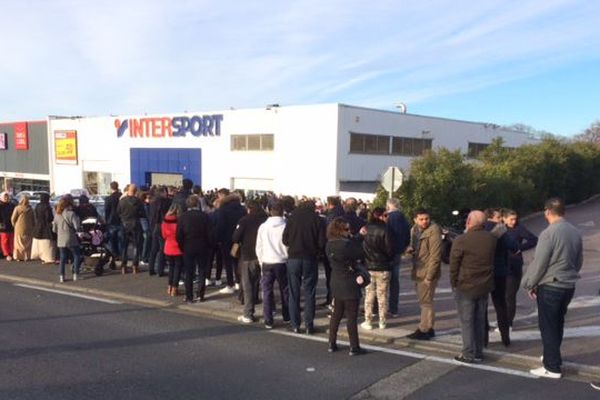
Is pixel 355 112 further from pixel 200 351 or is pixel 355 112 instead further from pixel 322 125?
pixel 200 351

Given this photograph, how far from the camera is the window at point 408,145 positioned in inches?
1340

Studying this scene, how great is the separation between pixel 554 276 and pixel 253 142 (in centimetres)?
2863

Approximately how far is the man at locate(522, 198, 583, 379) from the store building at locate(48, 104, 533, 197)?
21.1m

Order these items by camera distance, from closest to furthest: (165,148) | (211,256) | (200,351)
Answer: (200,351)
(211,256)
(165,148)

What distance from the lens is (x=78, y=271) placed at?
438 inches

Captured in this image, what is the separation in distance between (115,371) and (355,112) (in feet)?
85.4

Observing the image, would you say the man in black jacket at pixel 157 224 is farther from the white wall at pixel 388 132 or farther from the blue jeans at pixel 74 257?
the white wall at pixel 388 132

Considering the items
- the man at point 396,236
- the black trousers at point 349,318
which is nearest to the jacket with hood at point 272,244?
the black trousers at point 349,318

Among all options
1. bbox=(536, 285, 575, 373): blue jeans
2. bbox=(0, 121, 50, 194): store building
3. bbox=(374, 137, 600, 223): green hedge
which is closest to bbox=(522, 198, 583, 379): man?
bbox=(536, 285, 575, 373): blue jeans

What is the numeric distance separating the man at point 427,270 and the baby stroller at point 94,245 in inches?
281

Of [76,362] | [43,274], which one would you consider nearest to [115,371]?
[76,362]

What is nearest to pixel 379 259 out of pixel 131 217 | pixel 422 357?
pixel 422 357

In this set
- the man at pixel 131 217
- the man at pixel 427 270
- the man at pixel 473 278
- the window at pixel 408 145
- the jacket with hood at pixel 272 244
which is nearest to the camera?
the man at pixel 473 278

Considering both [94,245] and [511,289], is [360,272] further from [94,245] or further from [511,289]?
[94,245]
